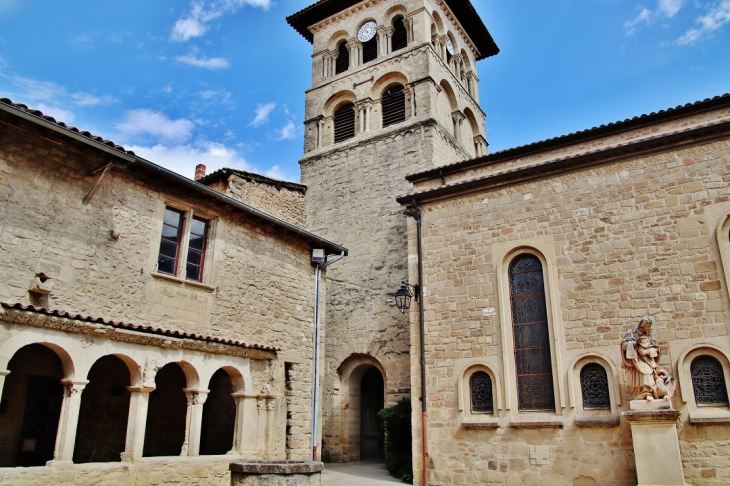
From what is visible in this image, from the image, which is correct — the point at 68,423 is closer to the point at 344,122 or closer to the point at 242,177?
the point at 242,177

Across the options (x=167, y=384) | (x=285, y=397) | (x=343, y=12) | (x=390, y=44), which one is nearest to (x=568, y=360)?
(x=285, y=397)

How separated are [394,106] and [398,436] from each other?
40.6ft

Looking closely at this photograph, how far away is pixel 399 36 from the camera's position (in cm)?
2361

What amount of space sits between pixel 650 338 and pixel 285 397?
7175 mm

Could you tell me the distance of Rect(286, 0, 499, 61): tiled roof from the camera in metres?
25.0

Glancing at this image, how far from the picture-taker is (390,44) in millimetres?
23172

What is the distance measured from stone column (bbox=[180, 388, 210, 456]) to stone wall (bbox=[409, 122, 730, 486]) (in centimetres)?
471

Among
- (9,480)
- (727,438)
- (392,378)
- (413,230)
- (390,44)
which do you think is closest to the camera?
(9,480)

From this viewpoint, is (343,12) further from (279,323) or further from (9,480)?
(9,480)

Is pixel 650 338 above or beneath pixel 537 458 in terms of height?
above

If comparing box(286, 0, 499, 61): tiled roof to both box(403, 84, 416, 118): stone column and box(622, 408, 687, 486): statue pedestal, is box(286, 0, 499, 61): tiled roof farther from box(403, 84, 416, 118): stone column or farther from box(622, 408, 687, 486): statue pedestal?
box(622, 408, 687, 486): statue pedestal

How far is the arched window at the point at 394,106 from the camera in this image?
21312mm

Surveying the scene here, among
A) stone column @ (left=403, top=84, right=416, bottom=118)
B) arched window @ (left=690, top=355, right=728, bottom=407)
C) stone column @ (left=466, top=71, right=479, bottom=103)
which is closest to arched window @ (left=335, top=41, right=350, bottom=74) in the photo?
stone column @ (left=403, top=84, right=416, bottom=118)

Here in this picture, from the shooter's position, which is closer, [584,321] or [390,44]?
[584,321]
